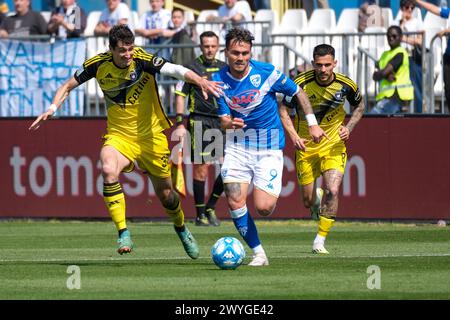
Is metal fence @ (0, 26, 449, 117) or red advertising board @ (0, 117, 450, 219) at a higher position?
metal fence @ (0, 26, 449, 117)

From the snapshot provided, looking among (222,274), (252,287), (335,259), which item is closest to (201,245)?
(335,259)

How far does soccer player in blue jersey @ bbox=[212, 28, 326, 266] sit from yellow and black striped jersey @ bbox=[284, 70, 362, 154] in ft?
6.82

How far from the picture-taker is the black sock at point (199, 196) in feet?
68.8

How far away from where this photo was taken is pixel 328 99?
16.8m

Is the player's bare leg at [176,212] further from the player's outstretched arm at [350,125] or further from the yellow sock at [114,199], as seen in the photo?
the player's outstretched arm at [350,125]

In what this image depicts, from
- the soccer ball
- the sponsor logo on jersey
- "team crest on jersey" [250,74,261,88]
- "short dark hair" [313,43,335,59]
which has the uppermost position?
"short dark hair" [313,43,335,59]

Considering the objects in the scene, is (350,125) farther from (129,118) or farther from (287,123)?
(129,118)

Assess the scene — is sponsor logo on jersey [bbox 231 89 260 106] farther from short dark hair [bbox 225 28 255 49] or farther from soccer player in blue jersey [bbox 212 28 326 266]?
short dark hair [bbox 225 28 255 49]

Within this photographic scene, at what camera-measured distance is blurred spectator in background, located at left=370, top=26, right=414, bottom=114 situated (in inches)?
866

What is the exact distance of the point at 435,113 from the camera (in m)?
21.2

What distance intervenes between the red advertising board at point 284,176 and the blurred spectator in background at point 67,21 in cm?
264

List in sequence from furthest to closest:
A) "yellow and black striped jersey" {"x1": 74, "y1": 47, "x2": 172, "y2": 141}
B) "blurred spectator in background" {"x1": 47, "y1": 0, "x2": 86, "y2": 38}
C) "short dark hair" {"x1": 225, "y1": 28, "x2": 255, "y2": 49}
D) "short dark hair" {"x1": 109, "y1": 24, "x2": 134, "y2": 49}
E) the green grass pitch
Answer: "blurred spectator in background" {"x1": 47, "y1": 0, "x2": 86, "y2": 38}, "yellow and black striped jersey" {"x1": 74, "y1": 47, "x2": 172, "y2": 141}, "short dark hair" {"x1": 109, "y1": 24, "x2": 134, "y2": 49}, "short dark hair" {"x1": 225, "y1": 28, "x2": 255, "y2": 49}, the green grass pitch

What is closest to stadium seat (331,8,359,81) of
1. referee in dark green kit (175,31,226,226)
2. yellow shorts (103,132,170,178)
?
referee in dark green kit (175,31,226,226)

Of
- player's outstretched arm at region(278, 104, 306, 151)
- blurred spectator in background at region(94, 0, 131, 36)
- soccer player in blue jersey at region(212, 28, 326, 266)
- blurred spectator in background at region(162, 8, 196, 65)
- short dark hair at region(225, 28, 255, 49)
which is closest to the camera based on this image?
short dark hair at region(225, 28, 255, 49)
